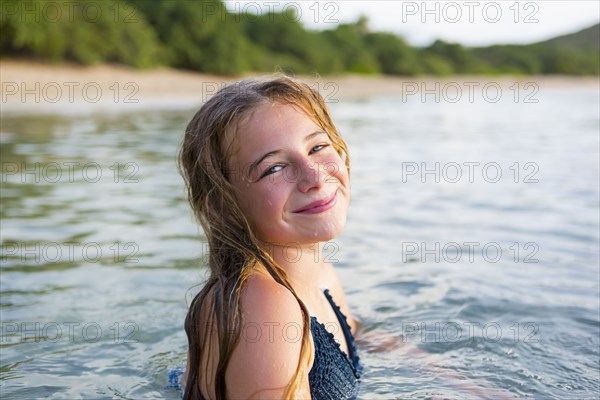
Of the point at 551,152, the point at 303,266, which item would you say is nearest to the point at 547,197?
the point at 551,152

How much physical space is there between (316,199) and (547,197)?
5018 millimetres

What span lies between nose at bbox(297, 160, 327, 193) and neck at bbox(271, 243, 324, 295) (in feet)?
0.70

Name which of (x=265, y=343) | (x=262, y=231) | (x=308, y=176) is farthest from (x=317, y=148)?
(x=265, y=343)

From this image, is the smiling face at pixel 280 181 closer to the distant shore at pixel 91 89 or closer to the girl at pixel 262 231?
the girl at pixel 262 231

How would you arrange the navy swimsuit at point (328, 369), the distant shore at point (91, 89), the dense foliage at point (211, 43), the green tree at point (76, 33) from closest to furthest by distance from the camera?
the navy swimsuit at point (328, 369), the distant shore at point (91, 89), the green tree at point (76, 33), the dense foliage at point (211, 43)

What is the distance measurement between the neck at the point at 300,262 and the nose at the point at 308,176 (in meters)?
0.21

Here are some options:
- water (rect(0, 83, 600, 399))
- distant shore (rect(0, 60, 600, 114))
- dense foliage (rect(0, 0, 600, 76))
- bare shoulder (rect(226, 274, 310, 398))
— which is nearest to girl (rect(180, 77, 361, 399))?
bare shoulder (rect(226, 274, 310, 398))

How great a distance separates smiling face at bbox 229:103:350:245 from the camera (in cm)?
216

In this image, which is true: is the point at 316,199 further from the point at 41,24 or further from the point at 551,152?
the point at 41,24

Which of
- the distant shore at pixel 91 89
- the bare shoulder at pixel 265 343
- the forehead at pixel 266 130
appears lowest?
the bare shoulder at pixel 265 343

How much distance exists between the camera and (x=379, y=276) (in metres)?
4.38

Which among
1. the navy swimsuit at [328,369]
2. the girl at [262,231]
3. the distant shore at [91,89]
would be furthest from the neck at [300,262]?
the distant shore at [91,89]

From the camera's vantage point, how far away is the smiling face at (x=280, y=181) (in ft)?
7.07

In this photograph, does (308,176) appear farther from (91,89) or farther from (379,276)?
(91,89)
